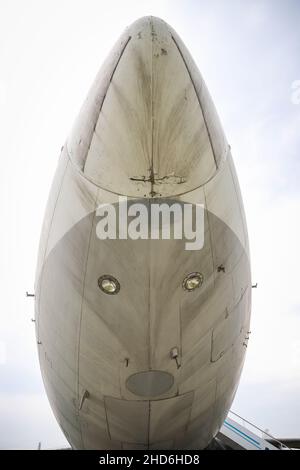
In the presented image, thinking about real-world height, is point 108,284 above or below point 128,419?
above

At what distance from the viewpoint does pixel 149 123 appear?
136 inches

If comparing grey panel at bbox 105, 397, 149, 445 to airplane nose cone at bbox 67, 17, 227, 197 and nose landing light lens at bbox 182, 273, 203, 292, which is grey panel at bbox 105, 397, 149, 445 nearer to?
nose landing light lens at bbox 182, 273, 203, 292

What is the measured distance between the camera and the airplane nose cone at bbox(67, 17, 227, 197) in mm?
3461

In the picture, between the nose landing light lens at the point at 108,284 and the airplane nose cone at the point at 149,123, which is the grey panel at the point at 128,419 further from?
the airplane nose cone at the point at 149,123

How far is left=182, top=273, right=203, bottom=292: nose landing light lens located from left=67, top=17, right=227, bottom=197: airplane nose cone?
0.98 metres

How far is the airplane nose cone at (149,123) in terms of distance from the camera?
3.46 m

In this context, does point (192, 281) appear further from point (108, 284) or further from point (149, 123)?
point (149, 123)

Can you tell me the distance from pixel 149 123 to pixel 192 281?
1717 millimetres

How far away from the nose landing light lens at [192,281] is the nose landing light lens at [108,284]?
0.72m

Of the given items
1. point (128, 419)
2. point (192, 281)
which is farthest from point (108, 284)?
point (128, 419)

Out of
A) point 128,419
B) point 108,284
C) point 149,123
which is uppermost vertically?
point 149,123

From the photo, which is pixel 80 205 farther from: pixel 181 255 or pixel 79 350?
pixel 79 350
